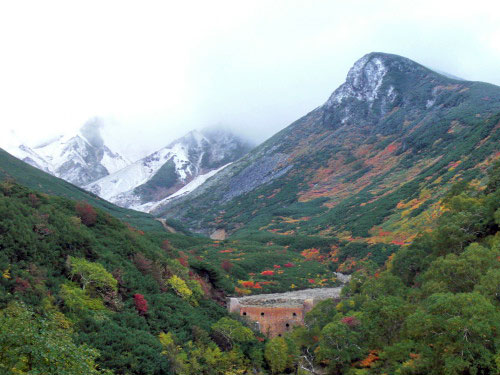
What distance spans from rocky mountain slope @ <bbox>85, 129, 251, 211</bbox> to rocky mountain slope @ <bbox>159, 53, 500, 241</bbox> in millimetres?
42236

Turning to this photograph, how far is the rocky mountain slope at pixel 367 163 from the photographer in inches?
1705

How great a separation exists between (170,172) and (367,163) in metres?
115

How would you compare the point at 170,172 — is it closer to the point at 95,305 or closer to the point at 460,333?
the point at 95,305

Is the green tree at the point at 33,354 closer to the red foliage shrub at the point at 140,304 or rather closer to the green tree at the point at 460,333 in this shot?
the red foliage shrub at the point at 140,304

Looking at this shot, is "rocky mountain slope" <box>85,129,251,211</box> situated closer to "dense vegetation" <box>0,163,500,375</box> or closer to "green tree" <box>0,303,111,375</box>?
"dense vegetation" <box>0,163,500,375</box>

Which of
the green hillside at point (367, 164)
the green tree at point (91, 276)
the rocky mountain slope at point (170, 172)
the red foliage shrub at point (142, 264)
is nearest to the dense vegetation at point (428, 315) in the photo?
the green tree at point (91, 276)

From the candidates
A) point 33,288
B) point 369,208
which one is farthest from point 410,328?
point 369,208

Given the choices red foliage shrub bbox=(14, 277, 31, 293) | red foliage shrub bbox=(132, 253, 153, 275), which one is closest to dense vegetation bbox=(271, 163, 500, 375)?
red foliage shrub bbox=(132, 253, 153, 275)

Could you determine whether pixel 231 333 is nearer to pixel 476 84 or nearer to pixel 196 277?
pixel 196 277

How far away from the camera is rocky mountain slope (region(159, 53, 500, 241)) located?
43.3m

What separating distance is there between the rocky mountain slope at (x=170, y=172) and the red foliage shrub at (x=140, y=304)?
142 m

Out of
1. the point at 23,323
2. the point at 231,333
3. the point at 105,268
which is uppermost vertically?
the point at 23,323

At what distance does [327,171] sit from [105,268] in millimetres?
77080

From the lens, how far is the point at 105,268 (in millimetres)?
15445
